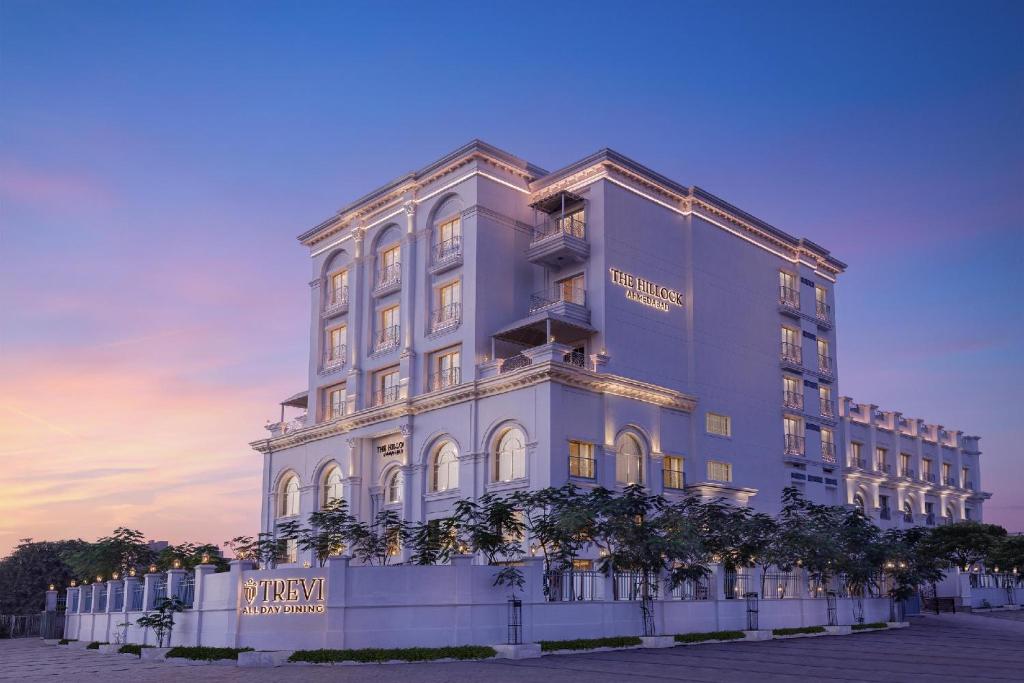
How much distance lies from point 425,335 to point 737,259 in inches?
726

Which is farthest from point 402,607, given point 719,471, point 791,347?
point 791,347

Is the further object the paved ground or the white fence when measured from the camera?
the white fence

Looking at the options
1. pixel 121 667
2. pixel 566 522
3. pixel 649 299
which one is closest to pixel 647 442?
pixel 649 299

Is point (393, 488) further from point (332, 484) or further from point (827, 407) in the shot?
point (827, 407)

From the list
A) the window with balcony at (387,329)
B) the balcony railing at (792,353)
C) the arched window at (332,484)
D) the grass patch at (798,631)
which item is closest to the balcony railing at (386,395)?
the window with balcony at (387,329)

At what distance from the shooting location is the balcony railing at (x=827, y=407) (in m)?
62.5

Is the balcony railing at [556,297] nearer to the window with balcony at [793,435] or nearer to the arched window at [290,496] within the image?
the window with balcony at [793,435]

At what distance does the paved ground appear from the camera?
24594mm

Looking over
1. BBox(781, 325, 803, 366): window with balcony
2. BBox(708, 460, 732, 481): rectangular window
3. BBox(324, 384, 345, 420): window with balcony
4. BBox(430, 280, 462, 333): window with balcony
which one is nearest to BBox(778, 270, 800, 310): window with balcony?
BBox(781, 325, 803, 366): window with balcony

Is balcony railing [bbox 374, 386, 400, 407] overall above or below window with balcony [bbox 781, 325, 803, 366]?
below

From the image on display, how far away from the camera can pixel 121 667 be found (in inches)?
1228

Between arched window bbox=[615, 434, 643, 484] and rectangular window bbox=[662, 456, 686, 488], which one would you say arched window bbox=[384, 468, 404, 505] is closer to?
arched window bbox=[615, 434, 643, 484]

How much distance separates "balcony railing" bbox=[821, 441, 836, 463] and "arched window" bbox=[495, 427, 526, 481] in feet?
78.0

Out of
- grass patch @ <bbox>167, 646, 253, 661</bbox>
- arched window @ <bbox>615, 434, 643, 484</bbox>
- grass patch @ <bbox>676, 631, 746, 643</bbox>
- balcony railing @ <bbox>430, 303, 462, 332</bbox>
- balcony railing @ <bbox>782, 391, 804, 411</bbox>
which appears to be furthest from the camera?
balcony railing @ <bbox>782, 391, 804, 411</bbox>
